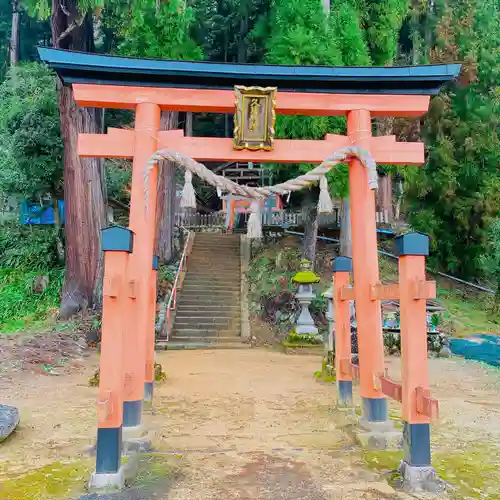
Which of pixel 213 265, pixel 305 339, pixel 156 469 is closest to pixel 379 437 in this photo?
pixel 156 469

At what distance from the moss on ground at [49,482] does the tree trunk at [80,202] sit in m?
7.88

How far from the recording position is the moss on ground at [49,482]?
11.1 feet

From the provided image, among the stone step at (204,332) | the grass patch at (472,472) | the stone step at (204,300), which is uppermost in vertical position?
the stone step at (204,300)

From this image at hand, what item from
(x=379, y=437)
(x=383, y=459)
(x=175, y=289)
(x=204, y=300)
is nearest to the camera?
(x=383, y=459)

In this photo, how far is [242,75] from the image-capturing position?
4.98 meters

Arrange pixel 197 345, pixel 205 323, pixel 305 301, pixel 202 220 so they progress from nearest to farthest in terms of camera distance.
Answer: pixel 197 345 → pixel 305 301 → pixel 205 323 → pixel 202 220

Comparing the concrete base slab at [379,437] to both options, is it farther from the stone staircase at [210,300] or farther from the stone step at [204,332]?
the stone step at [204,332]

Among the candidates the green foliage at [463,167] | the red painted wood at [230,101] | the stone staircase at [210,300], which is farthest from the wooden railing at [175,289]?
the green foliage at [463,167]

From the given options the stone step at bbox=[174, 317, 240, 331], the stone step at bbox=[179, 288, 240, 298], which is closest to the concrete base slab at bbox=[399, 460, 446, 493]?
the stone step at bbox=[174, 317, 240, 331]

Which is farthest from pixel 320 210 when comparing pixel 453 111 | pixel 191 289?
pixel 453 111

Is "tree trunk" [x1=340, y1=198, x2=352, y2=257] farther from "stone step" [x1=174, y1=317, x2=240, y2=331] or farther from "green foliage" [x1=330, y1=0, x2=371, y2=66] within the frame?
"stone step" [x1=174, y1=317, x2=240, y2=331]

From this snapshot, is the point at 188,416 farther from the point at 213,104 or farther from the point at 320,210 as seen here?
the point at 213,104

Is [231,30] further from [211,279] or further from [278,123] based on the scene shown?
[211,279]

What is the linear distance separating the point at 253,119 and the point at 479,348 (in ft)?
28.8
